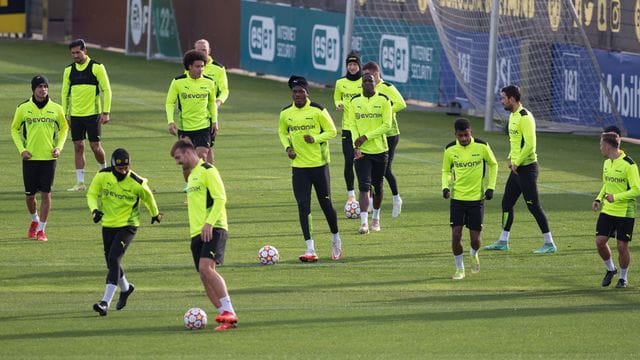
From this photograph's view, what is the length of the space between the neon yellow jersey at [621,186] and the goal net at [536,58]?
1344 cm

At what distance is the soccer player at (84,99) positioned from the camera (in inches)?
931

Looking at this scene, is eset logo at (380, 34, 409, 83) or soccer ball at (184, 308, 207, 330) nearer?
soccer ball at (184, 308, 207, 330)

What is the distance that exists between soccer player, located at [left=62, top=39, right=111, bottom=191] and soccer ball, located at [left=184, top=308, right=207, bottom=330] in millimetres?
8992

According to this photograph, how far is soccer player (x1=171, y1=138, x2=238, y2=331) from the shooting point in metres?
14.8

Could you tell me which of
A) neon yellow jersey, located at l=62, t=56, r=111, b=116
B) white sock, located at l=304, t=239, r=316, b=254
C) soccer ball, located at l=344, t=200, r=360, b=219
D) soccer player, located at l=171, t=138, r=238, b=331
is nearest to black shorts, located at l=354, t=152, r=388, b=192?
soccer ball, located at l=344, t=200, r=360, b=219

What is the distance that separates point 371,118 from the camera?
67.2ft

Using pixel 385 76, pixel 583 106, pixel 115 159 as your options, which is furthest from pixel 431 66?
pixel 115 159

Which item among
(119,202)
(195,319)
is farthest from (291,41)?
(195,319)

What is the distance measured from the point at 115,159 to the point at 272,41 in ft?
86.2

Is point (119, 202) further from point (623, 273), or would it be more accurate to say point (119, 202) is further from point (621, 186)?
point (623, 273)

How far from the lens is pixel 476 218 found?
17.8 metres

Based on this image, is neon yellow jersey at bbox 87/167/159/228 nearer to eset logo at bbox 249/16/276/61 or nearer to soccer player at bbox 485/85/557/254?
soccer player at bbox 485/85/557/254

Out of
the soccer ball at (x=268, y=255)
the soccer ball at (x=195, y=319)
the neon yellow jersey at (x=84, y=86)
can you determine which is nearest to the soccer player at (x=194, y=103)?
the neon yellow jersey at (x=84, y=86)

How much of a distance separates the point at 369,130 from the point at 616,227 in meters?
4.42
